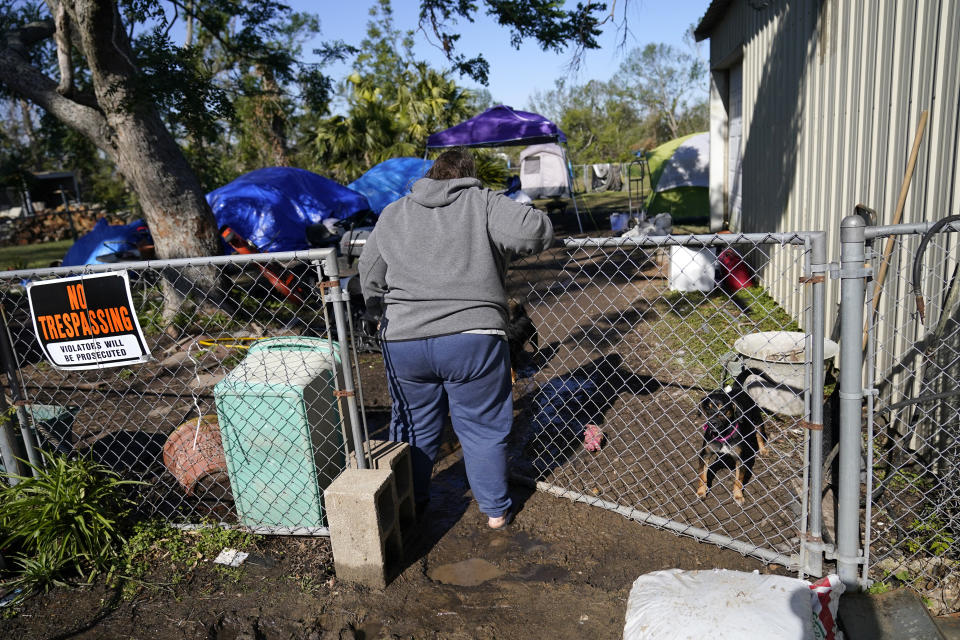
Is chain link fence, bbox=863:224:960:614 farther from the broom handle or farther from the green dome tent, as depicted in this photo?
the green dome tent

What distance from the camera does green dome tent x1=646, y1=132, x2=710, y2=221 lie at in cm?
1446

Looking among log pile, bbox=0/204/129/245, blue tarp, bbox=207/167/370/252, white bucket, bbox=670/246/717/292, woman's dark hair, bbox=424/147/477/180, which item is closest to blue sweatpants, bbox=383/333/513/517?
woman's dark hair, bbox=424/147/477/180

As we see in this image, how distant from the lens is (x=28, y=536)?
3.01 m

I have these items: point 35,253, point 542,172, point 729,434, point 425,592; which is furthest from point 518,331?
point 35,253

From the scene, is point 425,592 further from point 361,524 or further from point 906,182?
point 906,182

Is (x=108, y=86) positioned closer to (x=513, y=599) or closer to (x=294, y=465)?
(x=294, y=465)

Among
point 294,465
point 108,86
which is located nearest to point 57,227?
point 108,86

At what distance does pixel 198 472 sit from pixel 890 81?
4664mm

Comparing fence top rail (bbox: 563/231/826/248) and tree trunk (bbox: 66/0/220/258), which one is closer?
fence top rail (bbox: 563/231/826/248)

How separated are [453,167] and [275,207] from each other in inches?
282

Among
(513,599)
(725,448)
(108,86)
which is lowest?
(513,599)

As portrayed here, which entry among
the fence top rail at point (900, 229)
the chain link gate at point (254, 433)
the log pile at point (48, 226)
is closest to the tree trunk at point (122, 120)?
the chain link gate at point (254, 433)

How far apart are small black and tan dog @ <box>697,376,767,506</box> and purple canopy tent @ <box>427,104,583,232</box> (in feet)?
30.4

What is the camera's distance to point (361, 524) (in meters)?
2.74
